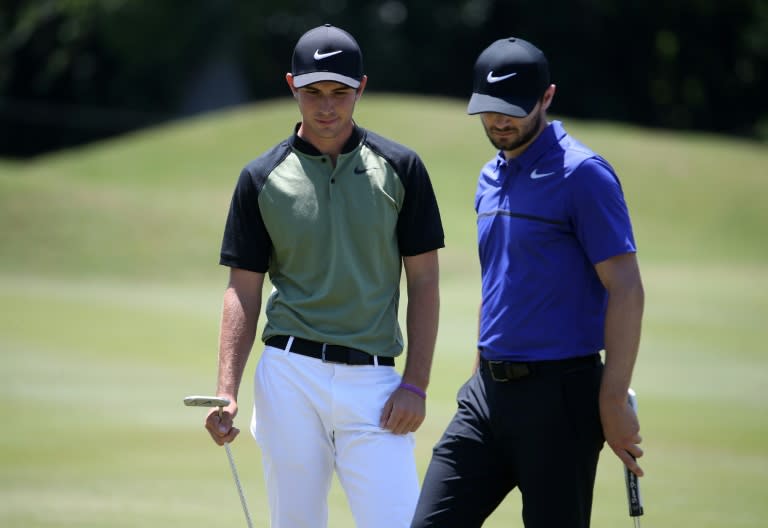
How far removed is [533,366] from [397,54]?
49.1 meters

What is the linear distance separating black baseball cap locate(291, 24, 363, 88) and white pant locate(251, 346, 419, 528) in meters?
0.99

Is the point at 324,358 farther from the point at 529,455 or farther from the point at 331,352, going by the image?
the point at 529,455

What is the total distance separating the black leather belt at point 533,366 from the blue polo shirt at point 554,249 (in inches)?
0.9

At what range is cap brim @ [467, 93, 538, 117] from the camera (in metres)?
4.41

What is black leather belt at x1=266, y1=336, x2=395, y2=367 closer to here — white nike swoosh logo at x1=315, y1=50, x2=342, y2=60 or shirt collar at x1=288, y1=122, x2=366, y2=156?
shirt collar at x1=288, y1=122, x2=366, y2=156

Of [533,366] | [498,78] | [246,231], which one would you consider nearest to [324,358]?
[246,231]

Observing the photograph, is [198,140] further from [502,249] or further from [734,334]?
[502,249]

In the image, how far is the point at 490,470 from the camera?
4477 mm

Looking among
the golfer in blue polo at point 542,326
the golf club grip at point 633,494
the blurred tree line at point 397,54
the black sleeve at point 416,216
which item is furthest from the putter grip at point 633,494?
the blurred tree line at point 397,54

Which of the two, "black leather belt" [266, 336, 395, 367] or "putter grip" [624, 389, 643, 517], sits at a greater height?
"black leather belt" [266, 336, 395, 367]

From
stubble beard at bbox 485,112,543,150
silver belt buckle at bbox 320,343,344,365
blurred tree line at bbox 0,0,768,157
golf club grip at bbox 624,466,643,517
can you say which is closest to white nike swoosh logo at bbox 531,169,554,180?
stubble beard at bbox 485,112,543,150

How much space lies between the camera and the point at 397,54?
5259 cm

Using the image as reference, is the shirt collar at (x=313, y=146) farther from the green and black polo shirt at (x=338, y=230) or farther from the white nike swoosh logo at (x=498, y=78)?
the white nike swoosh logo at (x=498, y=78)

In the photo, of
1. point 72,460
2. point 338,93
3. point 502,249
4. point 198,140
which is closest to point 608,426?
point 502,249
